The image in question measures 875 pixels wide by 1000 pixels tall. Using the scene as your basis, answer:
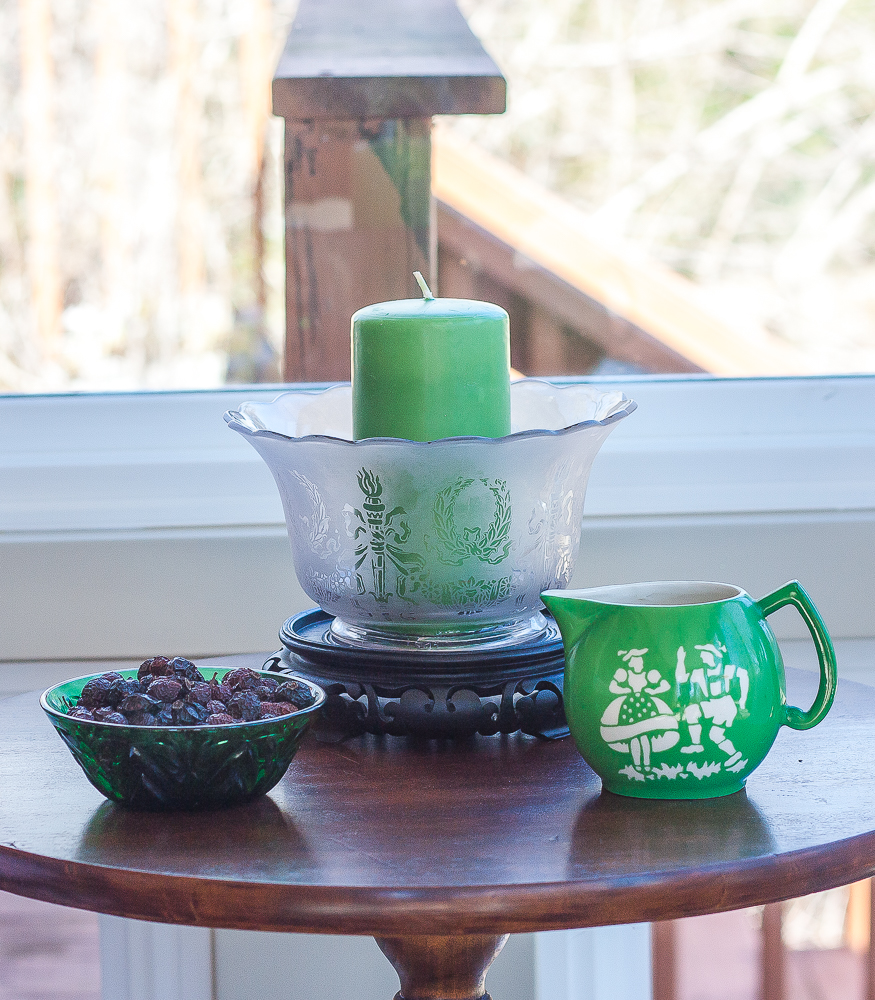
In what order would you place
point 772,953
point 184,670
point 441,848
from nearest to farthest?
point 441,848 → point 184,670 → point 772,953

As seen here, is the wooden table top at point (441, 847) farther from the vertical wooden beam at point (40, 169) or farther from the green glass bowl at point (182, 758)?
the vertical wooden beam at point (40, 169)

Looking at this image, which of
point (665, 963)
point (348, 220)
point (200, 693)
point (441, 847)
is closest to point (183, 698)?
point (200, 693)

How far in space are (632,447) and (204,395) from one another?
1.55 ft

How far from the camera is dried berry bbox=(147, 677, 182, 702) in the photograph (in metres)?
0.64

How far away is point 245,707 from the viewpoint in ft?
2.08

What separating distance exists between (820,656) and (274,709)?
0.31m

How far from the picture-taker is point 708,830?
0.60 m

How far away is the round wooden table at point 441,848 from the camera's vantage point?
0.53m

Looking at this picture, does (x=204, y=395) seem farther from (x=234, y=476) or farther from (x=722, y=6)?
(x=722, y=6)

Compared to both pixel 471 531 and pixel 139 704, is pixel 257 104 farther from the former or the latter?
pixel 139 704

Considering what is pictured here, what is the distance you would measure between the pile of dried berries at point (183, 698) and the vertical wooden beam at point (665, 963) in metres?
0.97

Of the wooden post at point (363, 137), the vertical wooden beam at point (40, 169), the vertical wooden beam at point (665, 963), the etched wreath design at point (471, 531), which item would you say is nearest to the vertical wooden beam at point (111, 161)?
the vertical wooden beam at point (40, 169)

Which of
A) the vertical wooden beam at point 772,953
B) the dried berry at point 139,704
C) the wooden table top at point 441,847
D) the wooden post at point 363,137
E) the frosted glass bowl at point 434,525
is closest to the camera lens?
the wooden table top at point 441,847

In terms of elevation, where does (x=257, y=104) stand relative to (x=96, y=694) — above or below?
above
